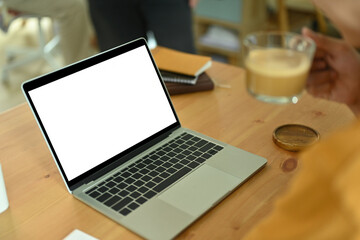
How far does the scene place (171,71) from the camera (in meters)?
1.29

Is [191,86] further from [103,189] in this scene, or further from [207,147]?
[103,189]

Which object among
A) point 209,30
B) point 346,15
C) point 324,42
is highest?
point 346,15

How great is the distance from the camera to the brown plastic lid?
0.98 metres

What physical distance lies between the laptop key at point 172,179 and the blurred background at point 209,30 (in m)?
1.87

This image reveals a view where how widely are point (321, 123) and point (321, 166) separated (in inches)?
27.6

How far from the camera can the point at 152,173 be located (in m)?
0.89

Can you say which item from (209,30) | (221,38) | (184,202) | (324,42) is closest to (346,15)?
(324,42)

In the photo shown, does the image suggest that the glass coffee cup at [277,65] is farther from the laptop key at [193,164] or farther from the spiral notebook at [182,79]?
the spiral notebook at [182,79]

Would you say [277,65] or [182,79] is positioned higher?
[277,65]

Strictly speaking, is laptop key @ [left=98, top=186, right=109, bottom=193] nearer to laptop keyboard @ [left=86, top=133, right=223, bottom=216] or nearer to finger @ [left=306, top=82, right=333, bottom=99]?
laptop keyboard @ [left=86, top=133, right=223, bottom=216]

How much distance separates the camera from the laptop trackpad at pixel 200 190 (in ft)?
2.61

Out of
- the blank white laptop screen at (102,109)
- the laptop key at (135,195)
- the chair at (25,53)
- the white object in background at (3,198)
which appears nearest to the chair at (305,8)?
the chair at (25,53)

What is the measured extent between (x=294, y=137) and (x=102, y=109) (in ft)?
1.46

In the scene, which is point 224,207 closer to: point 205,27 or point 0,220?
point 0,220
